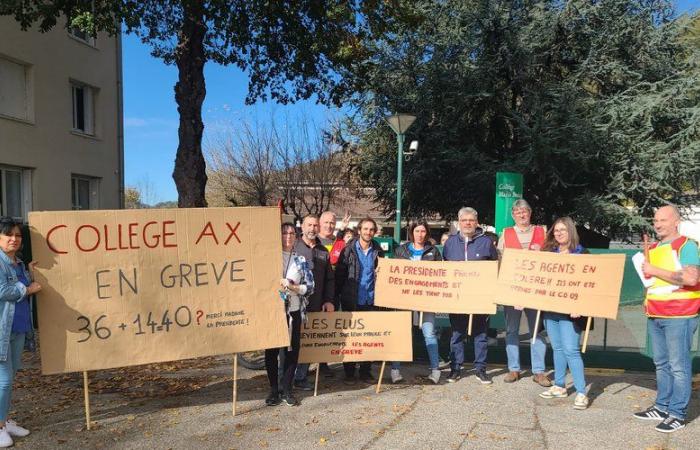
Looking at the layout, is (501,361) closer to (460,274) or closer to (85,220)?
(460,274)

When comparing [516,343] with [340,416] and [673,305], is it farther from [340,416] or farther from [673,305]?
[340,416]

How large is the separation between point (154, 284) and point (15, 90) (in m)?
13.4

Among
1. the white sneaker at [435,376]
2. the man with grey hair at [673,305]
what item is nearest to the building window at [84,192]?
the white sneaker at [435,376]

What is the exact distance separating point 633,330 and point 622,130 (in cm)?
1084

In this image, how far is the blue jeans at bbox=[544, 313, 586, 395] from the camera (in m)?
4.94

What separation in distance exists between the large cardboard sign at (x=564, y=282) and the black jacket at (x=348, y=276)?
146 centimetres

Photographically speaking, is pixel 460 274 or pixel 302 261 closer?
pixel 302 261

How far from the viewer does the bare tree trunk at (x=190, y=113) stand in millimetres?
10961

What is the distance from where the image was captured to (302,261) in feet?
16.4

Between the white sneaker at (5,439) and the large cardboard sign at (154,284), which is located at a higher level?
the large cardboard sign at (154,284)

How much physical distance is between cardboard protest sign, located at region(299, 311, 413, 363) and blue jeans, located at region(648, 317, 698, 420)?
2.21 metres

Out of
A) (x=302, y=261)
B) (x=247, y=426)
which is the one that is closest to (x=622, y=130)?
(x=302, y=261)

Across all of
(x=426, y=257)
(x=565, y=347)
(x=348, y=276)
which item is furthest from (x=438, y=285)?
(x=565, y=347)

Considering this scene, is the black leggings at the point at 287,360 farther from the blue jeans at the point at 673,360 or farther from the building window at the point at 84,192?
the building window at the point at 84,192
